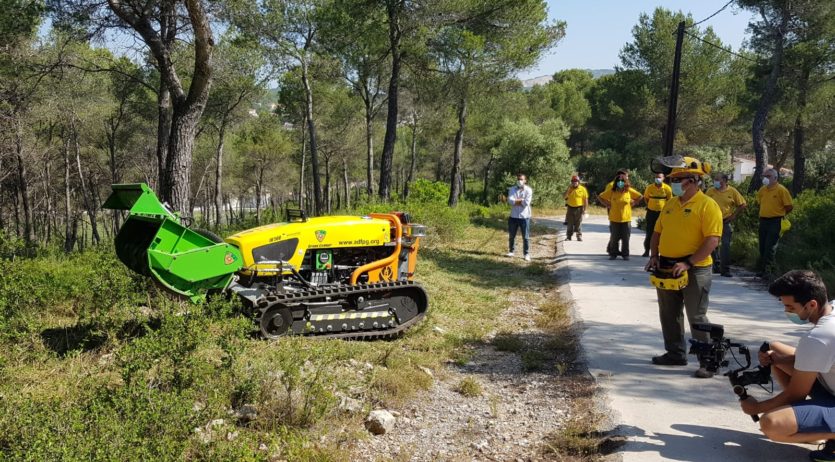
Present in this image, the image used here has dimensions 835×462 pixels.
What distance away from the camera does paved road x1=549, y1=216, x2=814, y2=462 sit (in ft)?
12.5

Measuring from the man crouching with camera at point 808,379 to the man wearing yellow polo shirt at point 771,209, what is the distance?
6.55 meters

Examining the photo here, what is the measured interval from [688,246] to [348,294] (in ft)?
10.9

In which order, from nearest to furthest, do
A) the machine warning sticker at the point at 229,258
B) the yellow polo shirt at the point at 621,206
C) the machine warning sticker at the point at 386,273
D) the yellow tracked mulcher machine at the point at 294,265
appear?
the yellow tracked mulcher machine at the point at 294,265 → the machine warning sticker at the point at 229,258 → the machine warning sticker at the point at 386,273 → the yellow polo shirt at the point at 621,206

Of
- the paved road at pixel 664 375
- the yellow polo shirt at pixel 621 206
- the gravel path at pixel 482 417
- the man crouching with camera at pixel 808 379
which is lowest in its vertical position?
the gravel path at pixel 482 417

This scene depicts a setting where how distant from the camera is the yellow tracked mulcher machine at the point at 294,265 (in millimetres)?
5324

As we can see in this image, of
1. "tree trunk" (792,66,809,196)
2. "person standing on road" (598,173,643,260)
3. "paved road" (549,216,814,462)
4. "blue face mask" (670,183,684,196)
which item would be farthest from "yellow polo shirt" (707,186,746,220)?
"tree trunk" (792,66,809,196)

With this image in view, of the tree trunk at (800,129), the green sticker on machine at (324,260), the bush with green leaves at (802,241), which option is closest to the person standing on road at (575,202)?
the bush with green leaves at (802,241)

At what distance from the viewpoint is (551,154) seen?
28766 mm

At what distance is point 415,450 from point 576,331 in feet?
11.3

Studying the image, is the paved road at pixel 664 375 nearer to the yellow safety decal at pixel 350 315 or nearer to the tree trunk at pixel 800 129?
the yellow safety decal at pixel 350 315

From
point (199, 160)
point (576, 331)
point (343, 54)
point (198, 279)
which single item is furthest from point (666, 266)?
point (199, 160)

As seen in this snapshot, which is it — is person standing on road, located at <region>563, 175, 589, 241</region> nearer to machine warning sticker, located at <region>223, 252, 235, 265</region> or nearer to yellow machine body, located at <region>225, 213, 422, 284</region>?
yellow machine body, located at <region>225, 213, 422, 284</region>

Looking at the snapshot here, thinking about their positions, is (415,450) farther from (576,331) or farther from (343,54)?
(343,54)

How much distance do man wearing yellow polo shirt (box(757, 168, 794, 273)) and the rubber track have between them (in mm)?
6149
